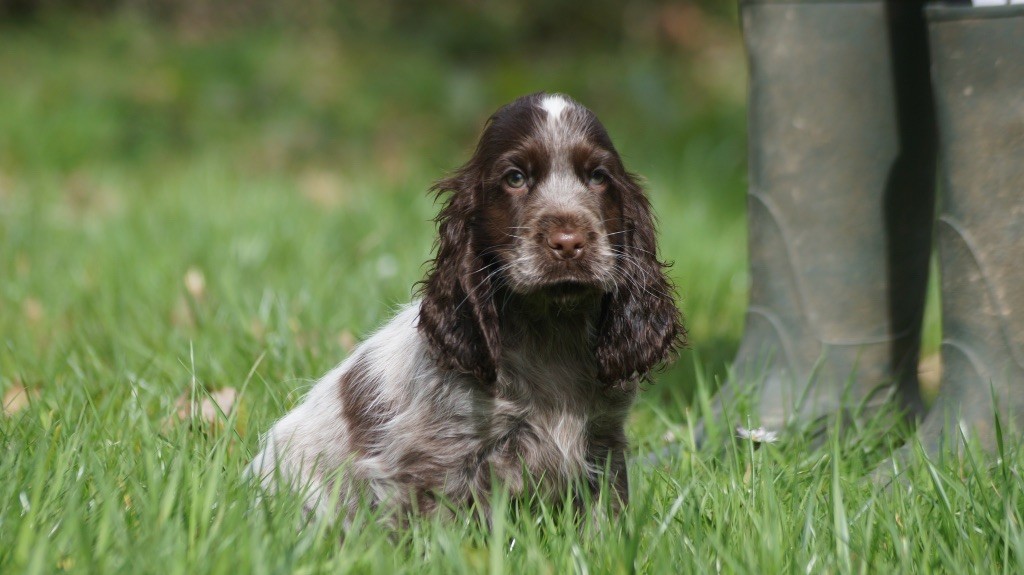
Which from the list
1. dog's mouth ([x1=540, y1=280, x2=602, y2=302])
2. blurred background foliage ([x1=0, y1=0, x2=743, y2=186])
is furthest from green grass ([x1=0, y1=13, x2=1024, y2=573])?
dog's mouth ([x1=540, y1=280, x2=602, y2=302])

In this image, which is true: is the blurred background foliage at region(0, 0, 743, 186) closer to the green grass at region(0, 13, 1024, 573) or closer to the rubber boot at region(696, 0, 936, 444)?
the green grass at region(0, 13, 1024, 573)

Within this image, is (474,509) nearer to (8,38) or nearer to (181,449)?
(181,449)

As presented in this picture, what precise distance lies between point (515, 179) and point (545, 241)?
23 cm

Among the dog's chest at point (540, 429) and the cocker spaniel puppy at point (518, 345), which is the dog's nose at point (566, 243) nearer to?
the cocker spaniel puppy at point (518, 345)

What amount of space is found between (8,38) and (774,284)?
31.4 feet

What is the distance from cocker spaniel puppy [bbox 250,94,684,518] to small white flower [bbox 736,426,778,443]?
445mm

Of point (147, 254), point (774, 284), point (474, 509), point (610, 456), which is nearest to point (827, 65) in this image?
point (774, 284)

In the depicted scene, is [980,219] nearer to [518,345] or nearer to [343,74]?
[518,345]

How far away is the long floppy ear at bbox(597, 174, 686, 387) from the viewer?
3025 mm

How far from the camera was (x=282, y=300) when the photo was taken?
4.80m

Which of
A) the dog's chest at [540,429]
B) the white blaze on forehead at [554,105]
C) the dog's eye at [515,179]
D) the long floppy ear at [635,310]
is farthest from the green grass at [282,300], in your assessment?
the white blaze on forehead at [554,105]

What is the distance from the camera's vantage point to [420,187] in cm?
785

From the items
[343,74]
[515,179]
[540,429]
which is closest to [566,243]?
[515,179]

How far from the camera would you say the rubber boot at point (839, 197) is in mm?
3994
